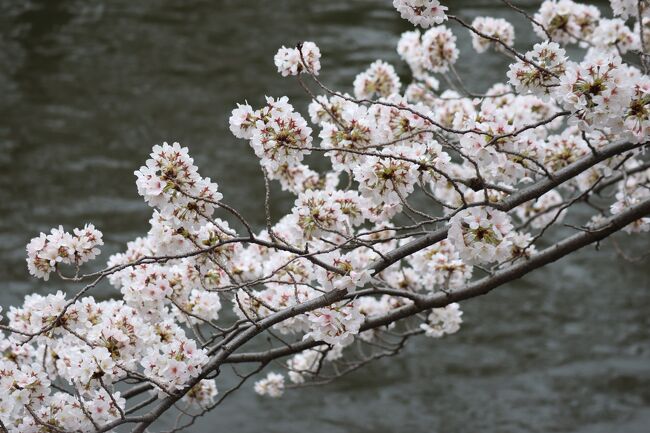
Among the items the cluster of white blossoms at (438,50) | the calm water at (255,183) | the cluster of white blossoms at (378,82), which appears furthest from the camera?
the calm water at (255,183)

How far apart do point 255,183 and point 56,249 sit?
17.9 ft

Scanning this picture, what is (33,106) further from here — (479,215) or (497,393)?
(479,215)

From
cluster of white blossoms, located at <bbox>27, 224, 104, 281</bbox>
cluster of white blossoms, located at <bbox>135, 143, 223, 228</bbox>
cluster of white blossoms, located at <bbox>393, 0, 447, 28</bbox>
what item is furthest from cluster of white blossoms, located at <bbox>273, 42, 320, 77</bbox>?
cluster of white blossoms, located at <bbox>27, 224, 104, 281</bbox>

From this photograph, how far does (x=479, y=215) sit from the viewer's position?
2611 millimetres

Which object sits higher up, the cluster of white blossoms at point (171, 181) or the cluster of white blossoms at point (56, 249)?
the cluster of white blossoms at point (56, 249)

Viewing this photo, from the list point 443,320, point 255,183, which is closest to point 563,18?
point 443,320

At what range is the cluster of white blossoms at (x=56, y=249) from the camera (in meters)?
2.91

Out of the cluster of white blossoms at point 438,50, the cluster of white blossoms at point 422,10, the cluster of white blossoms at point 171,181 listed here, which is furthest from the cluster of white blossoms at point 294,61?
the cluster of white blossoms at point 438,50

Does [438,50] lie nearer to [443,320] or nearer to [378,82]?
[378,82]

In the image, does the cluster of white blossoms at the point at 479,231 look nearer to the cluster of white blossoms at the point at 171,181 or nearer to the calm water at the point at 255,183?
the cluster of white blossoms at the point at 171,181

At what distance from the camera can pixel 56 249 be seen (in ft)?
9.55

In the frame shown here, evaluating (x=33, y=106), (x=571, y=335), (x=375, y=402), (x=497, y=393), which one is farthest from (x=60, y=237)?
(x=33, y=106)

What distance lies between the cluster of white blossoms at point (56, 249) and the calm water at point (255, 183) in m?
3.27

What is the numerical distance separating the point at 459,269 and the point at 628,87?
4.53ft
